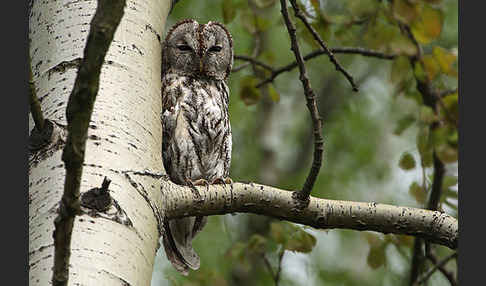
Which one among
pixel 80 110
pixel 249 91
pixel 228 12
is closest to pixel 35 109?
pixel 80 110

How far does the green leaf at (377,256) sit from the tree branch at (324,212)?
3.66 ft

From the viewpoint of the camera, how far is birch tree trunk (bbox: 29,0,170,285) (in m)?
1.69

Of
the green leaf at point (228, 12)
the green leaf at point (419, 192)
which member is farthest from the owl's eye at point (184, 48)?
the green leaf at point (419, 192)

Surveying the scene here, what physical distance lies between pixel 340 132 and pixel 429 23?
4644mm

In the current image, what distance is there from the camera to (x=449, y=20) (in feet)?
24.3

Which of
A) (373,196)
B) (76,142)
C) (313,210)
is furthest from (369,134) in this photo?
(76,142)

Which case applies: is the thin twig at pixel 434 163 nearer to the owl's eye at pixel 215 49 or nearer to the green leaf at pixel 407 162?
the green leaf at pixel 407 162

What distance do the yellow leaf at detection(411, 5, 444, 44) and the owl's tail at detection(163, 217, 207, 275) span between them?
59.8 inches

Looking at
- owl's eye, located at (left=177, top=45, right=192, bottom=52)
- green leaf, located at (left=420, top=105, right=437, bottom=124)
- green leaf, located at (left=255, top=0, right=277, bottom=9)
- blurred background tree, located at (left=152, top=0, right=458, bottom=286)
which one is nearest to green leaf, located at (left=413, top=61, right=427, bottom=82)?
blurred background tree, located at (left=152, top=0, right=458, bottom=286)

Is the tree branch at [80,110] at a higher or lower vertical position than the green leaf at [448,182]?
lower

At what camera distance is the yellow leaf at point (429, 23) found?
10.8 ft

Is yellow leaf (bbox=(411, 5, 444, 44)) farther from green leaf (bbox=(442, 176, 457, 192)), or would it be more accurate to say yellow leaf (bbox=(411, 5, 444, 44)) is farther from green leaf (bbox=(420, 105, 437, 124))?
green leaf (bbox=(442, 176, 457, 192))

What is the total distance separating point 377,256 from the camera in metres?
3.59

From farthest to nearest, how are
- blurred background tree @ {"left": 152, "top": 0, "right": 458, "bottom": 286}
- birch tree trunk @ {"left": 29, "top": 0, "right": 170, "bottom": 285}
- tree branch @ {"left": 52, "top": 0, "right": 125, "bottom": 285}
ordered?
1. blurred background tree @ {"left": 152, "top": 0, "right": 458, "bottom": 286}
2. birch tree trunk @ {"left": 29, "top": 0, "right": 170, "bottom": 285}
3. tree branch @ {"left": 52, "top": 0, "right": 125, "bottom": 285}
